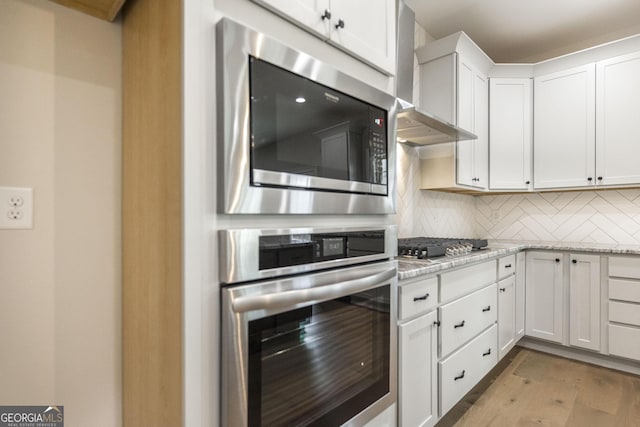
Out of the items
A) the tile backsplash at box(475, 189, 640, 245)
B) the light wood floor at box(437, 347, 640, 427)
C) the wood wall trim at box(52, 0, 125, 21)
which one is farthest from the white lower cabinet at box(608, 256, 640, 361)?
the wood wall trim at box(52, 0, 125, 21)

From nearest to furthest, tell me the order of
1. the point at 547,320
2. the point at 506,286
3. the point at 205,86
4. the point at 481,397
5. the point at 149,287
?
the point at 205,86 < the point at 149,287 < the point at 481,397 < the point at 506,286 < the point at 547,320

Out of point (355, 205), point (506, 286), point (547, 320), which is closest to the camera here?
point (355, 205)

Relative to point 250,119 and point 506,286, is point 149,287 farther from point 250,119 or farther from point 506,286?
point 506,286

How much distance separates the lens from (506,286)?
247 cm

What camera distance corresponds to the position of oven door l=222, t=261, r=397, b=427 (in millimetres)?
777

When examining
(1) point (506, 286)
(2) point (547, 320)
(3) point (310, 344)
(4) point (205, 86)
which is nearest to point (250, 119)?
(4) point (205, 86)

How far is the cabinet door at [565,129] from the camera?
271 cm

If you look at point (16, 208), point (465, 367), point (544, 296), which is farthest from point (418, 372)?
point (544, 296)

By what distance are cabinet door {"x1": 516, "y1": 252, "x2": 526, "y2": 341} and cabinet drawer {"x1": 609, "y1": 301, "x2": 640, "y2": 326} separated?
1.87ft

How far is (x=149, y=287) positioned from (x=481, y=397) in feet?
7.19

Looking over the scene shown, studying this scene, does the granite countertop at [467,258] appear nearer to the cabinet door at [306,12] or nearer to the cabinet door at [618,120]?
the cabinet door at [618,120]

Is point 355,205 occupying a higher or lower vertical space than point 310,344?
higher

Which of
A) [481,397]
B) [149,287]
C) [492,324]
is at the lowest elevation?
[481,397]

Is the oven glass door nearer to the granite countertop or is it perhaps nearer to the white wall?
the granite countertop
